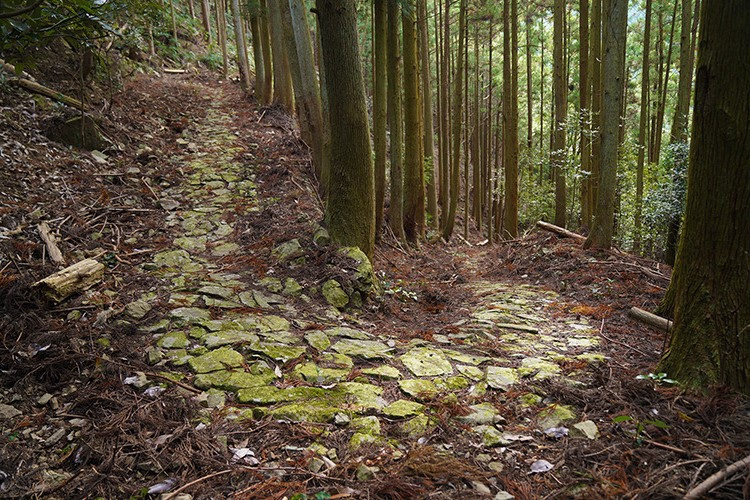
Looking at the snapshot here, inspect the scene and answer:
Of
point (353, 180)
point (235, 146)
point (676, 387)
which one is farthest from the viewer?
point (235, 146)

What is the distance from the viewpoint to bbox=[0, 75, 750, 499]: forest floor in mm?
2051

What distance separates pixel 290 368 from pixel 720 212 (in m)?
3.01

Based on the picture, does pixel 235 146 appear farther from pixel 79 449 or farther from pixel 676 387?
→ pixel 676 387

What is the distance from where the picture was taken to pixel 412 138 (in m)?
8.57

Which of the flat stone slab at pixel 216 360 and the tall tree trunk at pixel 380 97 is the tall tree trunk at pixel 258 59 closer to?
the tall tree trunk at pixel 380 97

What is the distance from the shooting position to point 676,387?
250cm

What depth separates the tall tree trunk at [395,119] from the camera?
7105 millimetres

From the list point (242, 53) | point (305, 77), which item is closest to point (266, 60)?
point (242, 53)

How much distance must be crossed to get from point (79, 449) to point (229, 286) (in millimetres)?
2523

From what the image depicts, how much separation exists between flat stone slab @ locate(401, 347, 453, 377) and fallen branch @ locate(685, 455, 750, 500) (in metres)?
1.85

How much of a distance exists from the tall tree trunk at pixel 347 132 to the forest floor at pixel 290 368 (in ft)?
1.62

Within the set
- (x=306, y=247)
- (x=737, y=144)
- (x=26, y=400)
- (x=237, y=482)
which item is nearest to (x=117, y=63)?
(x=306, y=247)

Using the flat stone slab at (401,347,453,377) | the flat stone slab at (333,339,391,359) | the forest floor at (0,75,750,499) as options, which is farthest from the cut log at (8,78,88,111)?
the flat stone slab at (401,347,453,377)

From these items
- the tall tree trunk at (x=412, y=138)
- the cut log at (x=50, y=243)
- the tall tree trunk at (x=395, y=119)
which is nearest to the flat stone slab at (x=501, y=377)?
the cut log at (x=50, y=243)
